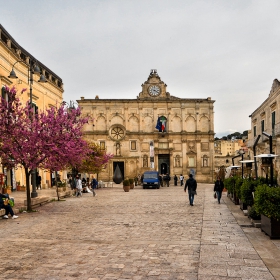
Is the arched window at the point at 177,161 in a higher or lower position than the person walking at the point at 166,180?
higher

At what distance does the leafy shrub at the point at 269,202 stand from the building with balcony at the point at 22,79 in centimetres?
1491

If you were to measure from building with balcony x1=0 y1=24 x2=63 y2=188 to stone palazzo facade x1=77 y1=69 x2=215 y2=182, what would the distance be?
15.7 m

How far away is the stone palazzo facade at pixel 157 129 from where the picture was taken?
2124 inches

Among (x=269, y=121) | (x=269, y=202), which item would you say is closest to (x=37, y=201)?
(x=269, y=202)

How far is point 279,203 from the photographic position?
29.8 feet

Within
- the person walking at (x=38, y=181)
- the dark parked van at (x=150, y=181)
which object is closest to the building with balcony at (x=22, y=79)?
the person walking at (x=38, y=181)

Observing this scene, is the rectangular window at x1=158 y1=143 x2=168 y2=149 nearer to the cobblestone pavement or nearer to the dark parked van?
the dark parked van

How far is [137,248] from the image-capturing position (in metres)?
8.53

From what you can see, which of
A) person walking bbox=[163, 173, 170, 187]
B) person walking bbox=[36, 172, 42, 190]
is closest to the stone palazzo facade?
person walking bbox=[163, 173, 170, 187]

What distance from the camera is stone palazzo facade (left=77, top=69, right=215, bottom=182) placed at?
177 feet

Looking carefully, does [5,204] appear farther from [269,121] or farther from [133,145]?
[133,145]

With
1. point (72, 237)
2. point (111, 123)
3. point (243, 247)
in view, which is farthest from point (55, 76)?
point (243, 247)

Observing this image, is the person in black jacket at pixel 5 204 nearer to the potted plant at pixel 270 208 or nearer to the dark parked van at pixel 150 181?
the potted plant at pixel 270 208

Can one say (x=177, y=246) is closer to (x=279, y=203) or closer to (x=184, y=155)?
(x=279, y=203)
